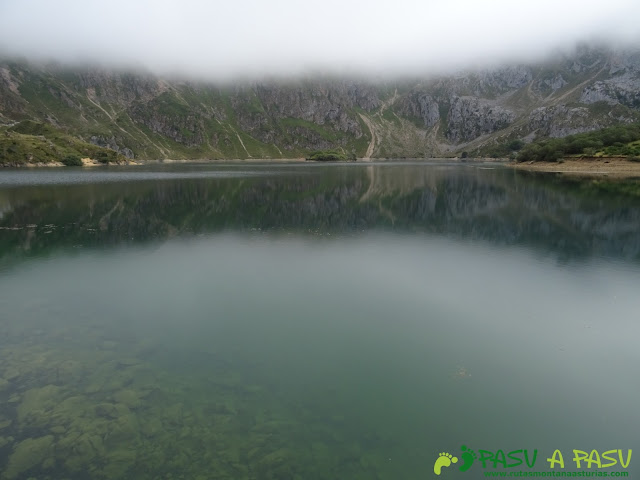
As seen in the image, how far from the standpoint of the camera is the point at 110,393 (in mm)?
17281

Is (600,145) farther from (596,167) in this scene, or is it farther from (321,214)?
(321,214)

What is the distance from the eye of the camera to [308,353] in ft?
69.8

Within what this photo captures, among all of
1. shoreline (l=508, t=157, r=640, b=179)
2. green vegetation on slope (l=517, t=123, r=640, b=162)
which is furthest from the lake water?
green vegetation on slope (l=517, t=123, r=640, b=162)

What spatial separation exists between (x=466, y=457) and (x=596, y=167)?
171150 mm

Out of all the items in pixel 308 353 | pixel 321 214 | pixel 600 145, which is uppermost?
pixel 600 145

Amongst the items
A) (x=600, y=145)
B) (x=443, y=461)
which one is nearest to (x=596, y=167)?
(x=600, y=145)

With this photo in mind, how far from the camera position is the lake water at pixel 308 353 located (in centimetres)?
1420

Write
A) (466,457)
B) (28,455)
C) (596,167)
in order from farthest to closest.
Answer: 1. (596,167)
2. (466,457)
3. (28,455)

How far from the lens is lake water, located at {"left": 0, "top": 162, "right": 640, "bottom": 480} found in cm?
1420

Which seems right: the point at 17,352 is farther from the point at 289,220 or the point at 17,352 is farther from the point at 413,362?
the point at 289,220

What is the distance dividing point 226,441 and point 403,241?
38.1m

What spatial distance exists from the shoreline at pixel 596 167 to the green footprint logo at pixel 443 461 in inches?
5730

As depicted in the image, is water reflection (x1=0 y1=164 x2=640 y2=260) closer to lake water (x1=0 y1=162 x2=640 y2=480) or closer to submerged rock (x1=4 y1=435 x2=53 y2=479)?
lake water (x1=0 y1=162 x2=640 y2=480)

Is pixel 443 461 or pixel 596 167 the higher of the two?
pixel 596 167
